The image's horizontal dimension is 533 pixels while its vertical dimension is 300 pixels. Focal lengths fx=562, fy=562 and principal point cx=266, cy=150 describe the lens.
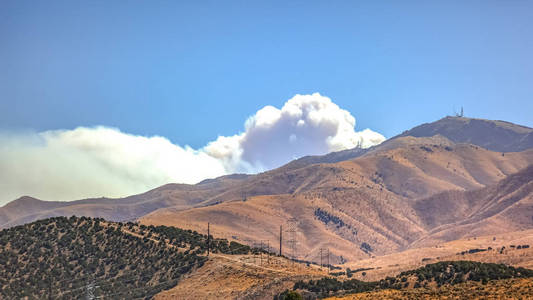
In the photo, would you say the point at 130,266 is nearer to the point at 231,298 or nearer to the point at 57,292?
the point at 57,292

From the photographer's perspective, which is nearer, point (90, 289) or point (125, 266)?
point (90, 289)

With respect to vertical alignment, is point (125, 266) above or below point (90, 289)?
above

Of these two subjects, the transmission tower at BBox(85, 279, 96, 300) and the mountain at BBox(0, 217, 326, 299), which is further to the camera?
the mountain at BBox(0, 217, 326, 299)

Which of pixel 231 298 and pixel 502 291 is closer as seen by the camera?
pixel 502 291

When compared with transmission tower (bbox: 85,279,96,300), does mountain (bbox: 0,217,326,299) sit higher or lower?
higher

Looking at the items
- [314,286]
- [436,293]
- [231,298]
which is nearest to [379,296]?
[436,293]

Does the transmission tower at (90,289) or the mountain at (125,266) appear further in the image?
the mountain at (125,266)

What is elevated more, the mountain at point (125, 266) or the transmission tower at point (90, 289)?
the mountain at point (125, 266)

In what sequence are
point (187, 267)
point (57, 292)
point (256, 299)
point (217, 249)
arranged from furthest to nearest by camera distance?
point (217, 249)
point (187, 267)
point (57, 292)
point (256, 299)

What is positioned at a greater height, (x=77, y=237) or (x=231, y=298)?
(x=77, y=237)

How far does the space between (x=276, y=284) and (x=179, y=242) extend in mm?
46348

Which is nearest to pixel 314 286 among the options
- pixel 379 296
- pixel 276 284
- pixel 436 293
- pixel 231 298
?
pixel 276 284

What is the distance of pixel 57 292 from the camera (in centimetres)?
11588

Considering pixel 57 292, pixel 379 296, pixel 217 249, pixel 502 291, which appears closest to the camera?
pixel 502 291
